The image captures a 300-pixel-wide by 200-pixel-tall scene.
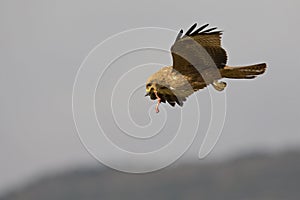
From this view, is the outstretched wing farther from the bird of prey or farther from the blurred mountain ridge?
the blurred mountain ridge

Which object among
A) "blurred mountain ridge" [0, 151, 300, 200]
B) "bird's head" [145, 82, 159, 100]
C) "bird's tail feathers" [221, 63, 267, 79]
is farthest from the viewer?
"blurred mountain ridge" [0, 151, 300, 200]

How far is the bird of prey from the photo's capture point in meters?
19.2

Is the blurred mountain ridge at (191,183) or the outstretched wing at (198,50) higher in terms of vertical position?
the blurred mountain ridge at (191,183)

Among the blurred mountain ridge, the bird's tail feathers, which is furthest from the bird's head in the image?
the blurred mountain ridge

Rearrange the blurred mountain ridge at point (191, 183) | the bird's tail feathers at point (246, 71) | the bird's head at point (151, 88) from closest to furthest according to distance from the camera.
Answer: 1. the bird's head at point (151, 88)
2. the bird's tail feathers at point (246, 71)
3. the blurred mountain ridge at point (191, 183)

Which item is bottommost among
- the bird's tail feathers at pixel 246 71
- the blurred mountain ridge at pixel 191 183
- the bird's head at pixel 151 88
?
the bird's head at pixel 151 88

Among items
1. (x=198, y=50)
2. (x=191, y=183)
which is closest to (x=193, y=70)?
(x=198, y=50)

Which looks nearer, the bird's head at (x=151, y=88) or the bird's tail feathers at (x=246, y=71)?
the bird's head at (x=151, y=88)

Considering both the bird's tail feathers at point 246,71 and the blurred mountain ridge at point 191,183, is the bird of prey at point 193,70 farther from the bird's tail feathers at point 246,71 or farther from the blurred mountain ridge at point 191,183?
the blurred mountain ridge at point 191,183

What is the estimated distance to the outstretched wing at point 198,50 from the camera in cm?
1931

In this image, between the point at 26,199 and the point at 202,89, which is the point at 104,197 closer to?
the point at 26,199

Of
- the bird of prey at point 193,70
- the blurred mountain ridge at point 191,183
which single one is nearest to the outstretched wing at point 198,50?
the bird of prey at point 193,70

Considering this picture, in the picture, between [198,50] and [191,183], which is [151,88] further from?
[191,183]

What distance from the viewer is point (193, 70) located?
19.7 metres
